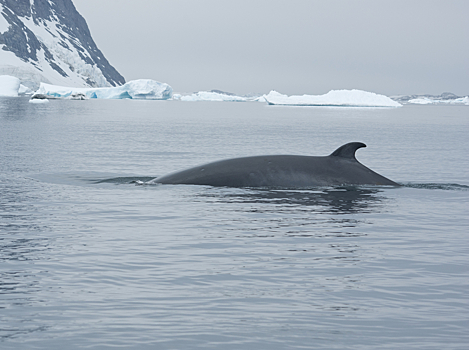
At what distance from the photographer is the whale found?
42.0 ft

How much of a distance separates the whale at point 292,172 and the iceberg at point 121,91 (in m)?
148

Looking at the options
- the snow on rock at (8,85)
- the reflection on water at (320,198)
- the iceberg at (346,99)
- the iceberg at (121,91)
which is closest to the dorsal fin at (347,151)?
the reflection on water at (320,198)

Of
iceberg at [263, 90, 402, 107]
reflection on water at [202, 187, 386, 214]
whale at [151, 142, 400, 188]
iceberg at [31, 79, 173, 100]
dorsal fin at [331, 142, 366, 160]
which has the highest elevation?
iceberg at [31, 79, 173, 100]

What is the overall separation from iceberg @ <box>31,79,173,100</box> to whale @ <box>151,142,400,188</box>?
147749 millimetres

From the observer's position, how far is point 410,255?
26.3 ft

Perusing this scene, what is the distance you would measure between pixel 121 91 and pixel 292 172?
506 feet

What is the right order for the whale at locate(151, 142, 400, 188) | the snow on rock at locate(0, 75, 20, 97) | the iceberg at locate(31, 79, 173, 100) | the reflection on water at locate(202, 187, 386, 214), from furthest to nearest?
the snow on rock at locate(0, 75, 20, 97) < the iceberg at locate(31, 79, 173, 100) < the whale at locate(151, 142, 400, 188) < the reflection on water at locate(202, 187, 386, 214)

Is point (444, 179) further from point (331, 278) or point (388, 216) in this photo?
point (331, 278)

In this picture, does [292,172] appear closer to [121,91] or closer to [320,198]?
[320,198]

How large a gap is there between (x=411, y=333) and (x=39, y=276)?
3.81 m

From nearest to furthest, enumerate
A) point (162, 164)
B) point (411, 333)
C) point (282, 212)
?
1. point (411, 333)
2. point (282, 212)
3. point (162, 164)

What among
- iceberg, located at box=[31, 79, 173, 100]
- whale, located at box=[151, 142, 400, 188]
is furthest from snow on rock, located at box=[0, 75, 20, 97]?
whale, located at box=[151, 142, 400, 188]

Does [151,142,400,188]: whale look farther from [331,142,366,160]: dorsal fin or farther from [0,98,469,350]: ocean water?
[0,98,469,350]: ocean water

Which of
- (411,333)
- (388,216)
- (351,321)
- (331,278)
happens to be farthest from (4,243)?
(388,216)
